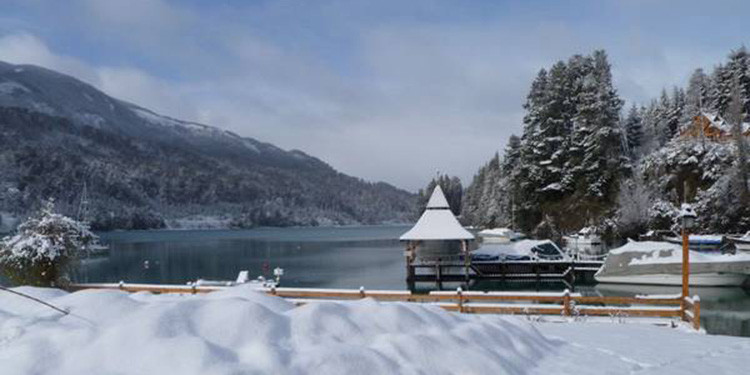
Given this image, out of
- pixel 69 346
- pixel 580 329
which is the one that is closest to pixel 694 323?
pixel 580 329

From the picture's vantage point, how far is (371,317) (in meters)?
8.16

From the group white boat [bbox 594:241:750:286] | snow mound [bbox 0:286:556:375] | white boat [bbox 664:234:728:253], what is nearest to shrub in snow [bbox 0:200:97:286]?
snow mound [bbox 0:286:556:375]

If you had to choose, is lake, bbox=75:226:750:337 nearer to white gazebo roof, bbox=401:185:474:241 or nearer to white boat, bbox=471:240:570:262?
white boat, bbox=471:240:570:262

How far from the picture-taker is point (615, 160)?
51656 millimetres

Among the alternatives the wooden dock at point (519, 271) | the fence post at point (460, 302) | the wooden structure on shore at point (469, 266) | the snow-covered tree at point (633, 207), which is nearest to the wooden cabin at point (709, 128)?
the snow-covered tree at point (633, 207)

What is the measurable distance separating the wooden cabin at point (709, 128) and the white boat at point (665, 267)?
23.3 metres

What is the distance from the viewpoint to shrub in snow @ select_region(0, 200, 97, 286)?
18.0 meters

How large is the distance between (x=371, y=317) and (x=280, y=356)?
6.80ft

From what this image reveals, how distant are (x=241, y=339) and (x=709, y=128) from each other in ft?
192

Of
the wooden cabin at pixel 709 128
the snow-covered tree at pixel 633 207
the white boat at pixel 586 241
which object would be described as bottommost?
the white boat at pixel 586 241

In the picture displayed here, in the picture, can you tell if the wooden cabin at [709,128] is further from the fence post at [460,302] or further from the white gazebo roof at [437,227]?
the fence post at [460,302]

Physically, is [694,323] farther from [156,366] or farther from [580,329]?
[156,366]

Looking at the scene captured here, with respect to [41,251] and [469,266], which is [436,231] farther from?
[41,251]

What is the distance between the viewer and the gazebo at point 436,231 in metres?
34.2
